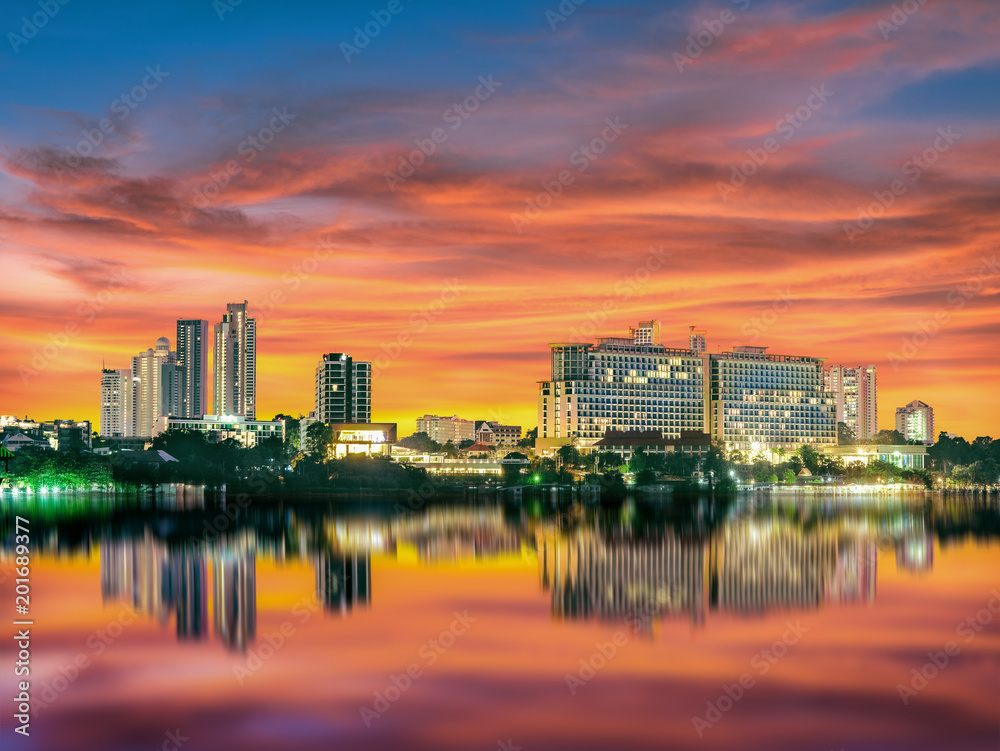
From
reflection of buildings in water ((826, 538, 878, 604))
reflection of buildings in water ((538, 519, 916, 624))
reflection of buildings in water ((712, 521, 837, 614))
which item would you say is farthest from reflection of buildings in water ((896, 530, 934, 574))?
reflection of buildings in water ((712, 521, 837, 614))

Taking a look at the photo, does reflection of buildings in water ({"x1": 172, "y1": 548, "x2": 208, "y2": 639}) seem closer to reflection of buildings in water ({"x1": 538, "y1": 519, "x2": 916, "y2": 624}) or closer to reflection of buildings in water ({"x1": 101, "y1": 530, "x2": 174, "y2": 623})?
reflection of buildings in water ({"x1": 101, "y1": 530, "x2": 174, "y2": 623})

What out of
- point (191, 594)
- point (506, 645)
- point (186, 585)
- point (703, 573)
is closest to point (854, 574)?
point (703, 573)

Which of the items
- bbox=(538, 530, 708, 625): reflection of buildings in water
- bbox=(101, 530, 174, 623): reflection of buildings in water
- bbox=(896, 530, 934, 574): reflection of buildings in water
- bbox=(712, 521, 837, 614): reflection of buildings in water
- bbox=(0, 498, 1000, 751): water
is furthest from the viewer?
bbox=(896, 530, 934, 574): reflection of buildings in water

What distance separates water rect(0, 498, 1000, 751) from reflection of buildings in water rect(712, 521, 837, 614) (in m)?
0.28

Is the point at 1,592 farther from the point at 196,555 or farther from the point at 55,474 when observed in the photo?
the point at 55,474

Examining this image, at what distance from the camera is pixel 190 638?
35438 millimetres

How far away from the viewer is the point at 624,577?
51875 millimetres

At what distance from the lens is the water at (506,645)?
2519 cm

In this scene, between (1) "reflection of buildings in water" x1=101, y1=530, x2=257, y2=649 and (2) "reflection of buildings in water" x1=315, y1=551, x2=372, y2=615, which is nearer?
(1) "reflection of buildings in water" x1=101, y1=530, x2=257, y2=649

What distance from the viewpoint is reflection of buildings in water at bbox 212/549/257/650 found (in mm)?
36625

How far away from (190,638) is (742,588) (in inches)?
960

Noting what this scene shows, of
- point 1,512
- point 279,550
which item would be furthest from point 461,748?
point 1,512

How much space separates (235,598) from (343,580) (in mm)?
8710

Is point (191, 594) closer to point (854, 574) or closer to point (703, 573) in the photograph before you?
point (703, 573)
